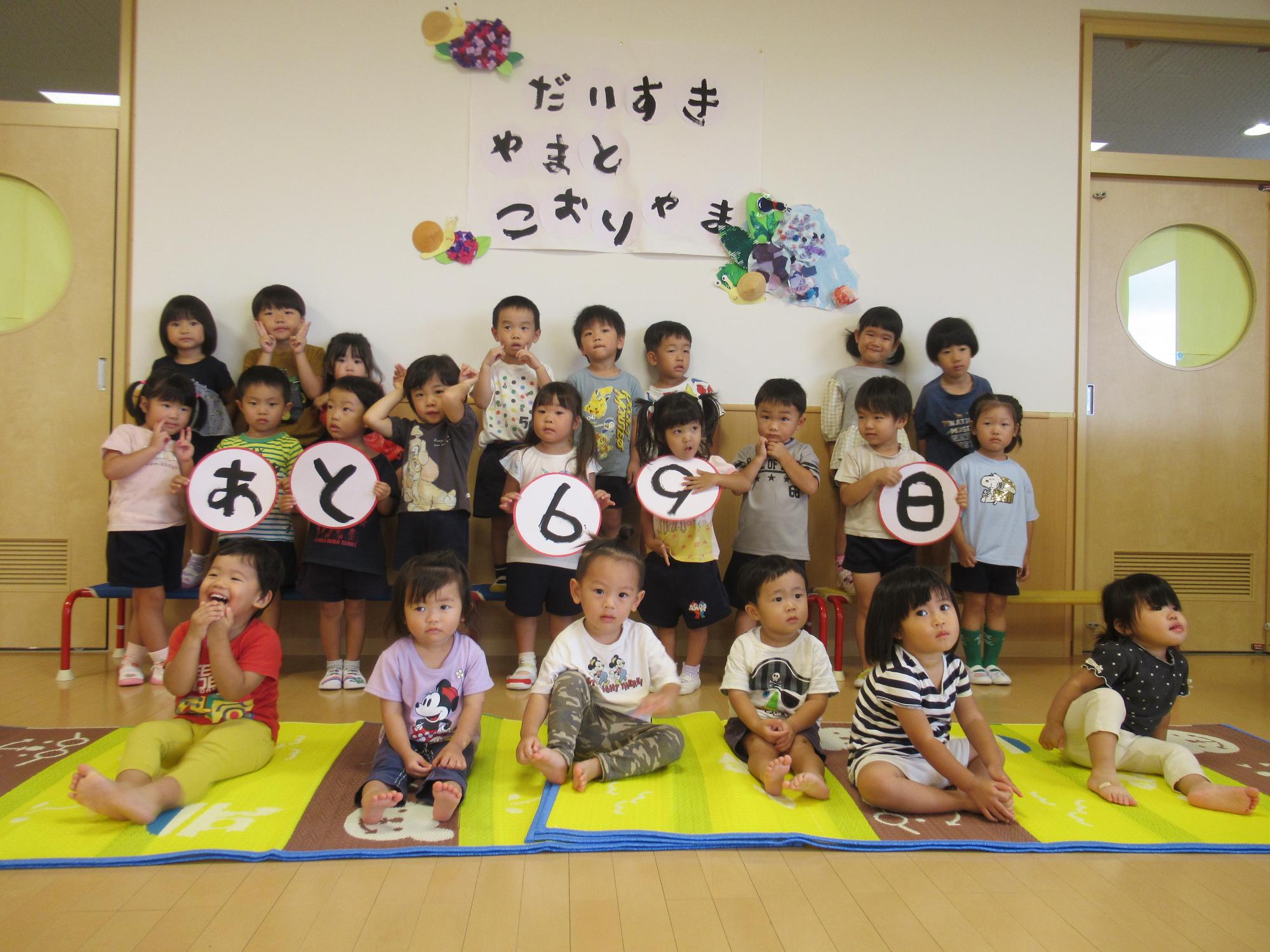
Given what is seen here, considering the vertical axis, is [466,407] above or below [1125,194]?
below

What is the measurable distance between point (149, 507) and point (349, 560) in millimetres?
743

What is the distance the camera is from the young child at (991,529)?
3254mm

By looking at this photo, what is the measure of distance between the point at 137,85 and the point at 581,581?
9.37 feet

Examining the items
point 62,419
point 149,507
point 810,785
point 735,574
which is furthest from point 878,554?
point 62,419

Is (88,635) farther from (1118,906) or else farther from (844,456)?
(1118,906)

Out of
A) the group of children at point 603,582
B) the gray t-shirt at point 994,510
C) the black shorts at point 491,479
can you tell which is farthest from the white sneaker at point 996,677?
the black shorts at point 491,479

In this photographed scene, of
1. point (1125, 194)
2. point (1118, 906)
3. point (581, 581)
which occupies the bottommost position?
point (1118, 906)

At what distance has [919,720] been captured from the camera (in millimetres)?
1859

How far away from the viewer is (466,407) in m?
3.05

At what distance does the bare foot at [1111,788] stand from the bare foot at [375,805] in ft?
5.07

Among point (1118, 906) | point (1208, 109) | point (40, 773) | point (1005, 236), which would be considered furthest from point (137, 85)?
point (1208, 109)

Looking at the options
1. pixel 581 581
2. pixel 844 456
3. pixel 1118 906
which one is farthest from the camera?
pixel 844 456

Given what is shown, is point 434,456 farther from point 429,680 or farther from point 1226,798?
point 1226,798

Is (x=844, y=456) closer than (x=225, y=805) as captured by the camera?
No
